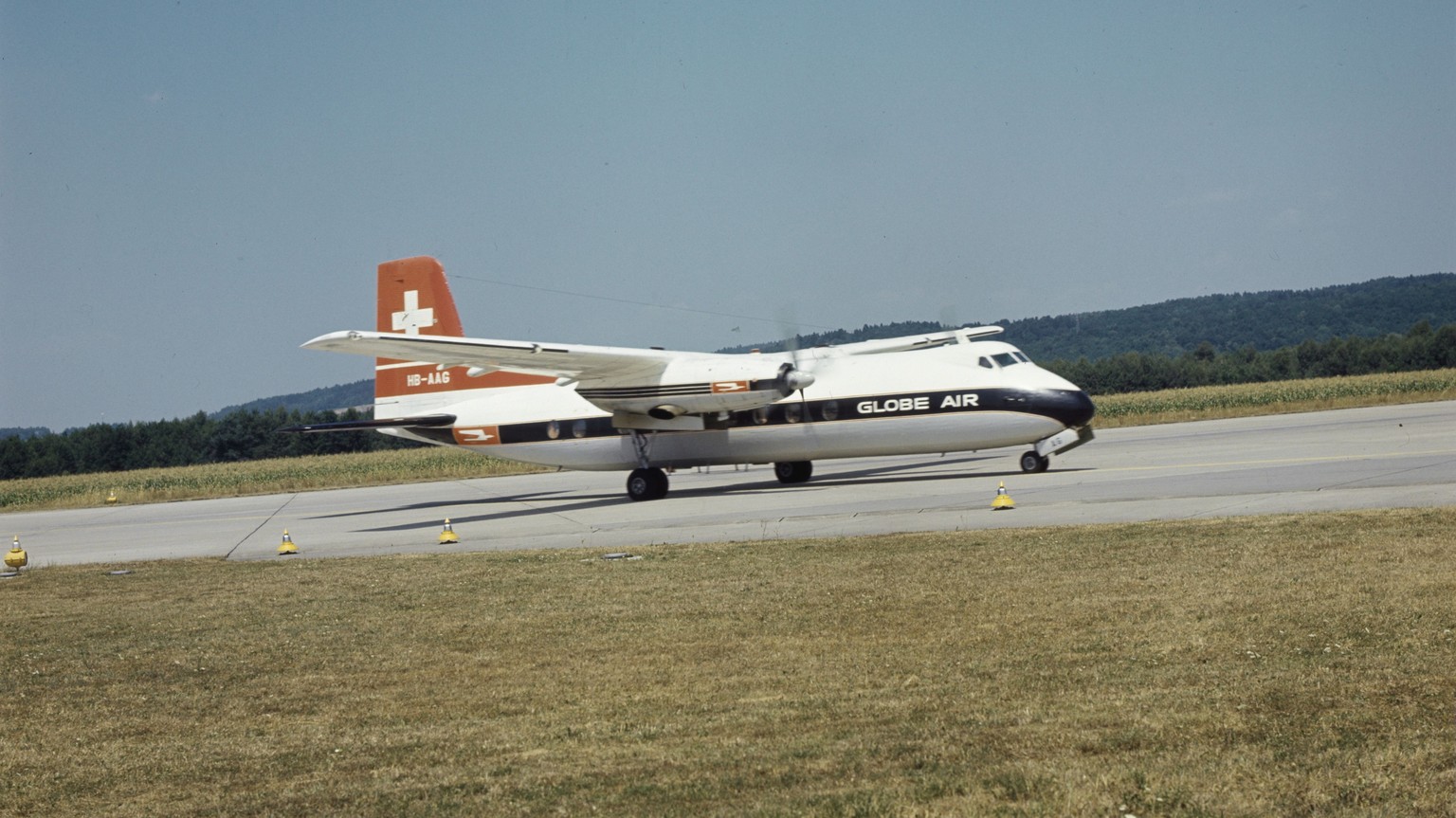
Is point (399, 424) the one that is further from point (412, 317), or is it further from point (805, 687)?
point (805, 687)

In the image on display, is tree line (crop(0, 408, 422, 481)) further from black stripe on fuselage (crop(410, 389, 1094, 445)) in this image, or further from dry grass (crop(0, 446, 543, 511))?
black stripe on fuselage (crop(410, 389, 1094, 445))

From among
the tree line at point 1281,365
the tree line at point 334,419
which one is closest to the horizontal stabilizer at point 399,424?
the tree line at point 334,419

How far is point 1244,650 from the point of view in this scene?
8.78 meters

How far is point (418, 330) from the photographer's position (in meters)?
30.8

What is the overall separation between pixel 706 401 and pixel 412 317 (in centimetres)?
879

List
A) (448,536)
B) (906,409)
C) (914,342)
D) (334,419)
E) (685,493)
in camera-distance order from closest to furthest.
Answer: (448,536)
(906,409)
(685,493)
(914,342)
(334,419)

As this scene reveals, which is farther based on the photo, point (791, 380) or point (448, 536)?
point (791, 380)

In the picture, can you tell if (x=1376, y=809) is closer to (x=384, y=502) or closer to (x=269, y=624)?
(x=269, y=624)

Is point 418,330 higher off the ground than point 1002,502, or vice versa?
point 418,330

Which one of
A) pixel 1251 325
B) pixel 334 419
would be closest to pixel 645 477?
pixel 334 419

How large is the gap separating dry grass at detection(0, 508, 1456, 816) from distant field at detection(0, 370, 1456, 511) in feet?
103

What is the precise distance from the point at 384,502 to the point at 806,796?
30.0m

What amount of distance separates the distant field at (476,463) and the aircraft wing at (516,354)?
18.6 meters

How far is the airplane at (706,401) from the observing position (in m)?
26.0
